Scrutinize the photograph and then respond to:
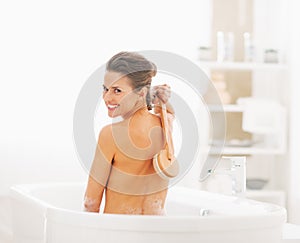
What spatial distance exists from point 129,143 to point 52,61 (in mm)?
1609

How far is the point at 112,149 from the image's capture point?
7.38ft

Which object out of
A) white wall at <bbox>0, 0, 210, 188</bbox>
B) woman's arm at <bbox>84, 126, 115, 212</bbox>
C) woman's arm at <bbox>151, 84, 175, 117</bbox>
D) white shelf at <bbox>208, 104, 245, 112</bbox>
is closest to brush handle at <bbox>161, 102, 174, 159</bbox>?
woman's arm at <bbox>151, 84, 175, 117</bbox>

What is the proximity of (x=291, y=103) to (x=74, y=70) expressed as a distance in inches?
50.1

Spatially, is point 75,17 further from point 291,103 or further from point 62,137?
point 291,103

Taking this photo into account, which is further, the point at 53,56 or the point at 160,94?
the point at 53,56

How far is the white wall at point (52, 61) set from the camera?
3641 mm

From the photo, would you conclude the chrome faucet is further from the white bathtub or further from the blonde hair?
the blonde hair

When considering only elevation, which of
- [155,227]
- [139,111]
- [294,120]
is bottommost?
[294,120]

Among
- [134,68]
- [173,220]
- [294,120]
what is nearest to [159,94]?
[134,68]

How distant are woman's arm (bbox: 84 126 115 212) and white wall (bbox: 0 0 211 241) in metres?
1.48

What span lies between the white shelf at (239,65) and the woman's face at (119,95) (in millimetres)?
1734

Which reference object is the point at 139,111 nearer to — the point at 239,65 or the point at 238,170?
the point at 238,170

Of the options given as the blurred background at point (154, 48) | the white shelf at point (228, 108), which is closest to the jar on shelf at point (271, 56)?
the blurred background at point (154, 48)

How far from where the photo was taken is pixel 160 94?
2.22 metres
